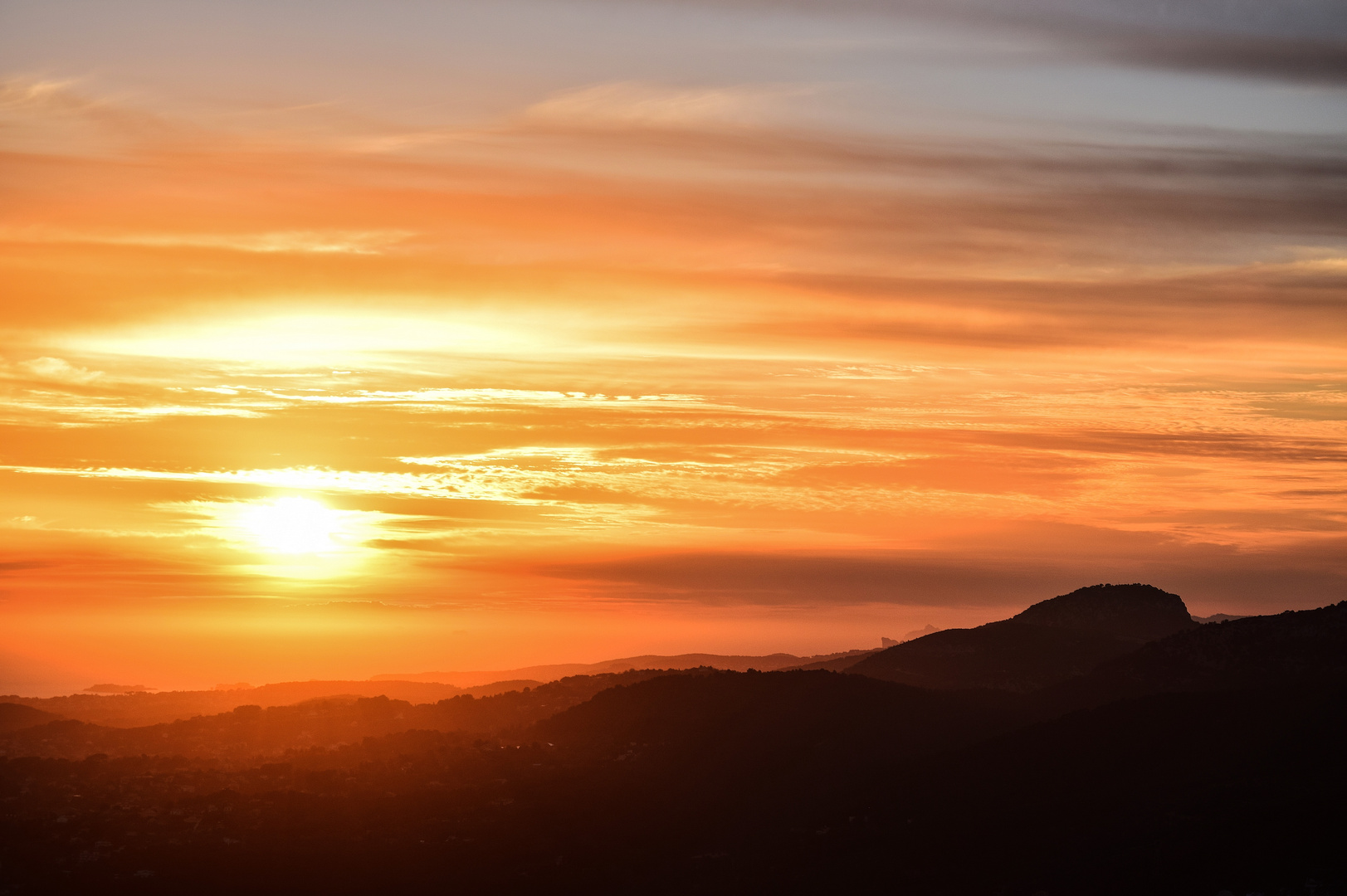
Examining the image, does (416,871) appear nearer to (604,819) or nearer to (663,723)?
(604,819)

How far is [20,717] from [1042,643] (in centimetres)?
8983

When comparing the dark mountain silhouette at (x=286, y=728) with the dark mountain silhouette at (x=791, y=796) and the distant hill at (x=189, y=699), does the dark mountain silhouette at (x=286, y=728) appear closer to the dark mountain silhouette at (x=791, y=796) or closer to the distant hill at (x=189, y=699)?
the dark mountain silhouette at (x=791, y=796)

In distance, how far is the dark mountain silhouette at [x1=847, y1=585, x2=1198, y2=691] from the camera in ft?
310

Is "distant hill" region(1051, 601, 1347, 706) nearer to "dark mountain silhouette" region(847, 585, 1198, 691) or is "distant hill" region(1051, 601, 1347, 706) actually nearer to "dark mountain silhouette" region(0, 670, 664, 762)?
"dark mountain silhouette" region(847, 585, 1198, 691)

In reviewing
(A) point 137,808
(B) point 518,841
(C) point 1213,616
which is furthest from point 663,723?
(C) point 1213,616

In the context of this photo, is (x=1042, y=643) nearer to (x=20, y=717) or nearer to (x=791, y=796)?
(x=791, y=796)

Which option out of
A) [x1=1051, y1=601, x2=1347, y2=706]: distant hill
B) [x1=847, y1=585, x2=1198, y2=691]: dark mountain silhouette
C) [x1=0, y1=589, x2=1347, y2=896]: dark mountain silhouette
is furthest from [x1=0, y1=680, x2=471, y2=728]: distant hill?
[x1=1051, y1=601, x2=1347, y2=706]: distant hill

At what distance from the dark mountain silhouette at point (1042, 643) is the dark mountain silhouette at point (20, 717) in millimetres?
70728

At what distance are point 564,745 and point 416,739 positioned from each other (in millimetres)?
9499

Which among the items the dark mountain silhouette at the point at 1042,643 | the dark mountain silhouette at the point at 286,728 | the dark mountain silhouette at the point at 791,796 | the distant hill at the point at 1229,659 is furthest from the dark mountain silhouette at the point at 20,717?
the distant hill at the point at 1229,659

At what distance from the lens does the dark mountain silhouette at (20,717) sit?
→ 94.1 m

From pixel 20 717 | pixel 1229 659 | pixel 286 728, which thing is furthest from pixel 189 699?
pixel 1229 659

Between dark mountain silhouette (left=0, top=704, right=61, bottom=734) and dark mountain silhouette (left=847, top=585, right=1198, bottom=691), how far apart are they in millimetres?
70728

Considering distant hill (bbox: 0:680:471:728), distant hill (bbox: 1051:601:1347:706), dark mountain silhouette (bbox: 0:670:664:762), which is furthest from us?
distant hill (bbox: 0:680:471:728)
